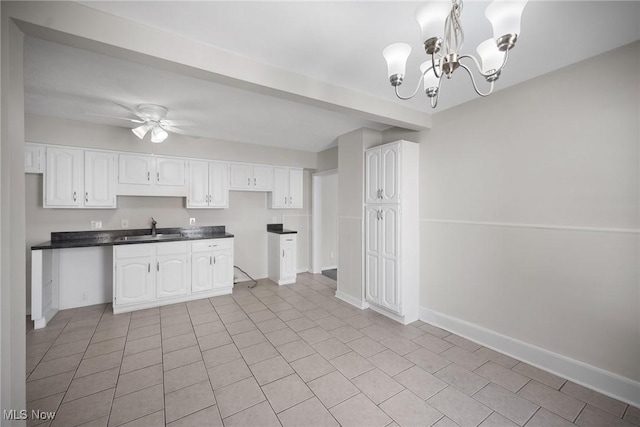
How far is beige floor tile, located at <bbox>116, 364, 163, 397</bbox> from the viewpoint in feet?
6.52

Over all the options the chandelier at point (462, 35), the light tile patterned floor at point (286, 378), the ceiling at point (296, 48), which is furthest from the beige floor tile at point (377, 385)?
the ceiling at point (296, 48)

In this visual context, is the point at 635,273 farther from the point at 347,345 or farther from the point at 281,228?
the point at 281,228

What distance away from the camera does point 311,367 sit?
2268mm

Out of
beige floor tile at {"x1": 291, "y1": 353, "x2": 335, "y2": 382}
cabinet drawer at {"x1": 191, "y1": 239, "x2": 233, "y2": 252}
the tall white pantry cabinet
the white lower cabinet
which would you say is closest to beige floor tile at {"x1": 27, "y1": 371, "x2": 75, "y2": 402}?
the white lower cabinet

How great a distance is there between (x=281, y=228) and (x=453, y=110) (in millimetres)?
3575

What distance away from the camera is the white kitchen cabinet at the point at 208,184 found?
4.14 m

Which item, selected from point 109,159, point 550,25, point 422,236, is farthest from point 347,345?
point 109,159

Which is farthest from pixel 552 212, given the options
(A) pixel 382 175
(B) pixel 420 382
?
(B) pixel 420 382

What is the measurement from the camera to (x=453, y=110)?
116 inches

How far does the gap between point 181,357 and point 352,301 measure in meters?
2.23

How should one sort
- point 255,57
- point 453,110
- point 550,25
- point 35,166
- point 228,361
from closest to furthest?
1. point 550,25
2. point 255,57
3. point 228,361
4. point 453,110
5. point 35,166

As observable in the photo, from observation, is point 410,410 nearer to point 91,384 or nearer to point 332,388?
point 332,388

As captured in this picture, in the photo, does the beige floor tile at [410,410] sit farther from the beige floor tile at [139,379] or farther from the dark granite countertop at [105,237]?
the dark granite countertop at [105,237]

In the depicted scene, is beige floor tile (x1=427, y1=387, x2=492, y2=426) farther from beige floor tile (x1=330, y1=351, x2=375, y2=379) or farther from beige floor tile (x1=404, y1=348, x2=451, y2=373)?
beige floor tile (x1=330, y1=351, x2=375, y2=379)
